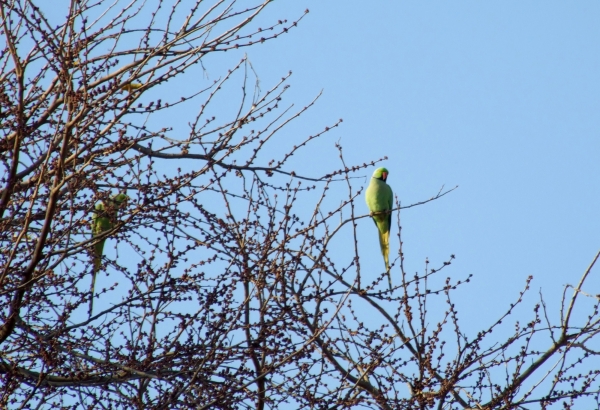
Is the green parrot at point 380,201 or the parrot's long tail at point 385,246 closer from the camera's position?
the parrot's long tail at point 385,246

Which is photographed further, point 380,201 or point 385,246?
point 380,201

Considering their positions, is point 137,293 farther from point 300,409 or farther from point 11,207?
point 300,409

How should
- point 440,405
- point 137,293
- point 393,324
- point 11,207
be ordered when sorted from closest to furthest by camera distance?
point 11,207, point 137,293, point 440,405, point 393,324

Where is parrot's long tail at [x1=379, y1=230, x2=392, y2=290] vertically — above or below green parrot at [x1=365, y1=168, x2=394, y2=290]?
below

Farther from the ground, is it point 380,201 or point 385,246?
point 380,201

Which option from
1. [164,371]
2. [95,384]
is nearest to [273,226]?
[164,371]

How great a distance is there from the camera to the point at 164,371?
313cm

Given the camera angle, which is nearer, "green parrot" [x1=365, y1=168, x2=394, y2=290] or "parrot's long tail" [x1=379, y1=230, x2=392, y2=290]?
"parrot's long tail" [x1=379, y1=230, x2=392, y2=290]

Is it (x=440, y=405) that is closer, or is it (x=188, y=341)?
(x=188, y=341)

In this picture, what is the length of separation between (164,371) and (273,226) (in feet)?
2.72

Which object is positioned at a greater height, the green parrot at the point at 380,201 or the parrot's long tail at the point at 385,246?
the green parrot at the point at 380,201

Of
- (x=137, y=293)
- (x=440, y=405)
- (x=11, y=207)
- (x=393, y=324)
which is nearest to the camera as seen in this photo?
(x=11, y=207)

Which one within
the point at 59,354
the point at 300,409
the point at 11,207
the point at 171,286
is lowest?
the point at 300,409

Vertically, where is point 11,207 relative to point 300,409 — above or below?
above
